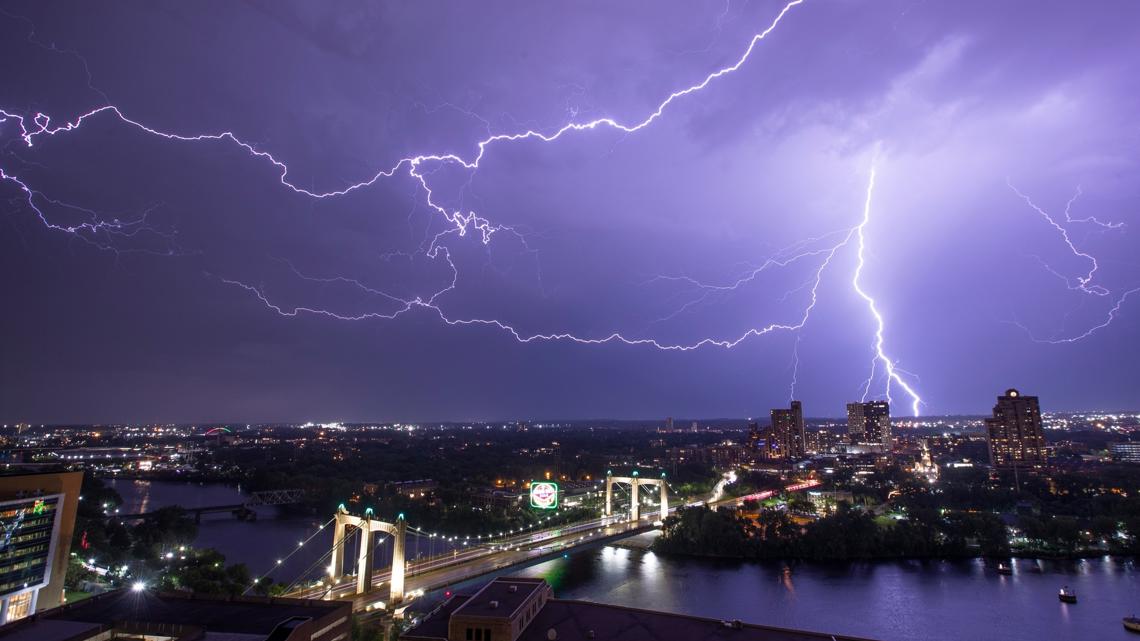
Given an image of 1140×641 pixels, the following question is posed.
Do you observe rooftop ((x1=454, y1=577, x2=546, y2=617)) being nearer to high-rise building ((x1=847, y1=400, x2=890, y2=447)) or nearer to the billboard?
the billboard

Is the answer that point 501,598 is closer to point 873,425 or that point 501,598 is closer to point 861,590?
point 861,590

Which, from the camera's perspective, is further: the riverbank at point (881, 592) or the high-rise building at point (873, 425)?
the high-rise building at point (873, 425)

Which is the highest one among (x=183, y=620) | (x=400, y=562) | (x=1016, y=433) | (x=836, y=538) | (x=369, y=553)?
(x=1016, y=433)

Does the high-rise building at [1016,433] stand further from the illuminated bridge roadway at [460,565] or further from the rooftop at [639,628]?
the rooftop at [639,628]

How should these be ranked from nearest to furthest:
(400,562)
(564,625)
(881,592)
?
(564,625) < (400,562) < (881,592)

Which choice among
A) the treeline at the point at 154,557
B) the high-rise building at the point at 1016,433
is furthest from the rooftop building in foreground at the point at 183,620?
the high-rise building at the point at 1016,433

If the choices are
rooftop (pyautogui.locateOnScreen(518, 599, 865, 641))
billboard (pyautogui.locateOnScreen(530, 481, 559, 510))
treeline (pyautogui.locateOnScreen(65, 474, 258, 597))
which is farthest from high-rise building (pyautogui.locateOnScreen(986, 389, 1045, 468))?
treeline (pyautogui.locateOnScreen(65, 474, 258, 597))

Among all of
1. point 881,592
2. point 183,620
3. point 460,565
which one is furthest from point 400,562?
point 881,592

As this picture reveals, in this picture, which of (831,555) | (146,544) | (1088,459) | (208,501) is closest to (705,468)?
(831,555)
